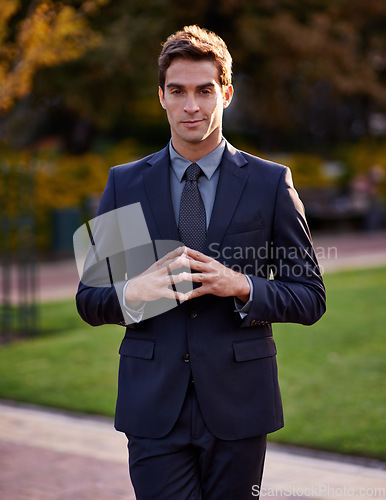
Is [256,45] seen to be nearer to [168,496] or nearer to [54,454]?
[54,454]

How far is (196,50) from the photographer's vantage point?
97.1 inches

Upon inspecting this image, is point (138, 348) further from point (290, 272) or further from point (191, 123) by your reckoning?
point (191, 123)

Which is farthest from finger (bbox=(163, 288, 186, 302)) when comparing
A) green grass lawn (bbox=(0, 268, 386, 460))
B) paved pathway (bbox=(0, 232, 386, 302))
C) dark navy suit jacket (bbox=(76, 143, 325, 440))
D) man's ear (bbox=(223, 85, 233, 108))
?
paved pathway (bbox=(0, 232, 386, 302))

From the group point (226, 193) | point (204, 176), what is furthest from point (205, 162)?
point (226, 193)

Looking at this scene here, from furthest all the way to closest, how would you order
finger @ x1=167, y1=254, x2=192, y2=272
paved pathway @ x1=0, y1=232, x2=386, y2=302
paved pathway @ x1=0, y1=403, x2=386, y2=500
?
paved pathway @ x1=0, y1=232, x2=386, y2=302 < paved pathway @ x1=0, y1=403, x2=386, y2=500 < finger @ x1=167, y1=254, x2=192, y2=272

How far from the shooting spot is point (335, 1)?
73.0 ft

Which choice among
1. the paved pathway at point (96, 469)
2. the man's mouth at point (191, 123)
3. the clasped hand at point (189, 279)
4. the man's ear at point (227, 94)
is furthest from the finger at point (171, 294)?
the paved pathway at point (96, 469)

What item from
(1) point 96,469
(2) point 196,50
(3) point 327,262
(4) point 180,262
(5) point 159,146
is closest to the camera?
(4) point 180,262

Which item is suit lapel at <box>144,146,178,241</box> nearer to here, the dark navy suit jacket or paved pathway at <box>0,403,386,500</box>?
the dark navy suit jacket

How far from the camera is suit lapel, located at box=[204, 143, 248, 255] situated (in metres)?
2.51

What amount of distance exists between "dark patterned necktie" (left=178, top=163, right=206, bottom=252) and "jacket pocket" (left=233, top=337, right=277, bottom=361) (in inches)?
13.7

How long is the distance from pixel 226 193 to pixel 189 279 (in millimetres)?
386

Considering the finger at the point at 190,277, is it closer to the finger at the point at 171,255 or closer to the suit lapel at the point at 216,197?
the finger at the point at 171,255

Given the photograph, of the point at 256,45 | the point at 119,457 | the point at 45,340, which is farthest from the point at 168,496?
the point at 256,45
